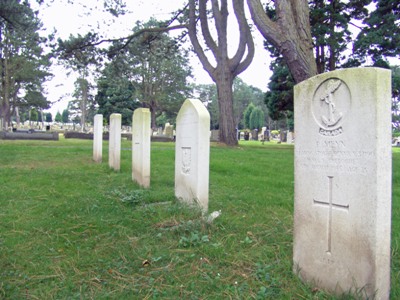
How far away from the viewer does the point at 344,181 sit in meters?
2.68

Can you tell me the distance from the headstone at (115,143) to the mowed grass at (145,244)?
2.29 m

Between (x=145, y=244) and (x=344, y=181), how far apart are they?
2056 mm

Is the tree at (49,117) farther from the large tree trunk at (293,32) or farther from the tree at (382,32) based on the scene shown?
the large tree trunk at (293,32)

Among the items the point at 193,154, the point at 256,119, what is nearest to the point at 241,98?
the point at 256,119

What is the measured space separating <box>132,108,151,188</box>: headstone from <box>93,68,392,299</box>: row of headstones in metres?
4.29

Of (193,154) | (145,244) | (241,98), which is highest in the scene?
(241,98)

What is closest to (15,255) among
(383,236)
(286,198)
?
(383,236)

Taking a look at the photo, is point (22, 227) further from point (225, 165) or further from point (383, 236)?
point (225, 165)

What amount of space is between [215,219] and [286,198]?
1802mm

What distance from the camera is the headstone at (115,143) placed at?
9.23 meters

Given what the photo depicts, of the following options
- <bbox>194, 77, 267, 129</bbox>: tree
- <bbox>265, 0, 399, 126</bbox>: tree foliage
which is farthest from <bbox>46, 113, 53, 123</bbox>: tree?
<bbox>265, 0, 399, 126</bbox>: tree foliage

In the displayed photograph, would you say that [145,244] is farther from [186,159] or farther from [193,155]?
[186,159]

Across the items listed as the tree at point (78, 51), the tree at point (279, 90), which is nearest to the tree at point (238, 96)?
the tree at point (279, 90)

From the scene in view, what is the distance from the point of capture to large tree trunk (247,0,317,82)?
969 cm
